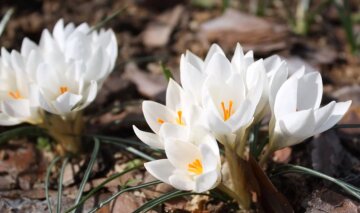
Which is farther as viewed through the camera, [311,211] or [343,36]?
[343,36]

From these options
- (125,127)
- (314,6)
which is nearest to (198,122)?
(125,127)

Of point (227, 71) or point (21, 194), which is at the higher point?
point (227, 71)

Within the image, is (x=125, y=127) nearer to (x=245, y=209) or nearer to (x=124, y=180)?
(x=124, y=180)

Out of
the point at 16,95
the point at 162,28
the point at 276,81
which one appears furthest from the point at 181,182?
the point at 162,28

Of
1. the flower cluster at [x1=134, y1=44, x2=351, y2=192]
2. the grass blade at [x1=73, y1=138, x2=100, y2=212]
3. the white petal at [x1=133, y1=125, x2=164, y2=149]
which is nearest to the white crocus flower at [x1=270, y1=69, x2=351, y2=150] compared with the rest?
the flower cluster at [x1=134, y1=44, x2=351, y2=192]

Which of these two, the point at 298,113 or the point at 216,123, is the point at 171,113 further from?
the point at 298,113

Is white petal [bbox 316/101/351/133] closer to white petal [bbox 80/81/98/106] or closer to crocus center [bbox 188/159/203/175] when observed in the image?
crocus center [bbox 188/159/203/175]

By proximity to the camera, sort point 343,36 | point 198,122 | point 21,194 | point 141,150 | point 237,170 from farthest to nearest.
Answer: point 343,36 → point 141,150 → point 21,194 → point 237,170 → point 198,122
